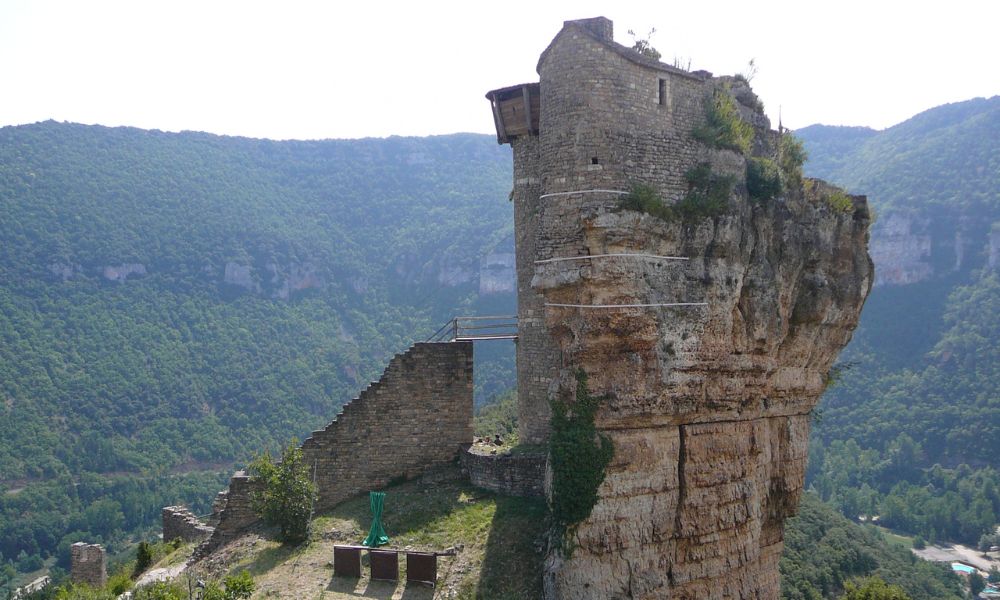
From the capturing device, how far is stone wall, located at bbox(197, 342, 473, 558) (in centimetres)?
2164

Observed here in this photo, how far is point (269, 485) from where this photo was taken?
66.2 feet

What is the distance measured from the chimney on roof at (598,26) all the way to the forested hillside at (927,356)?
60917 mm

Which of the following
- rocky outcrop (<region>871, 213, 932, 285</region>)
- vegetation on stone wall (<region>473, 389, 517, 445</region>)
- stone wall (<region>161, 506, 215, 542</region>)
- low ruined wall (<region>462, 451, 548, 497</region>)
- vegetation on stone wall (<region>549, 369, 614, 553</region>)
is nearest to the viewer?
vegetation on stone wall (<region>549, 369, 614, 553</region>)

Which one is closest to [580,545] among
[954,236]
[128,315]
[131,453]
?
[131,453]

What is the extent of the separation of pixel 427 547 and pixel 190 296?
71682 millimetres

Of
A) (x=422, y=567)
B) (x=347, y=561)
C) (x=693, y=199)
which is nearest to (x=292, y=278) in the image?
(x=347, y=561)

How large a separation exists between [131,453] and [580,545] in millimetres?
56143

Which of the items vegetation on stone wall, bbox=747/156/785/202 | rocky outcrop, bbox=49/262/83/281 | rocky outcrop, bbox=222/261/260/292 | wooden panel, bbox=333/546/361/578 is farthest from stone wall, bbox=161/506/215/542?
rocky outcrop, bbox=222/261/260/292

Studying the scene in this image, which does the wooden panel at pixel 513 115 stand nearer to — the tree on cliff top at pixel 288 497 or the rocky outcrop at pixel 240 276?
the tree on cliff top at pixel 288 497

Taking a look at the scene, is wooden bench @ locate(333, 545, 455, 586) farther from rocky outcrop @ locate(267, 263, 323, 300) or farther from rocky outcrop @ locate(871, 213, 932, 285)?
rocky outcrop @ locate(871, 213, 932, 285)

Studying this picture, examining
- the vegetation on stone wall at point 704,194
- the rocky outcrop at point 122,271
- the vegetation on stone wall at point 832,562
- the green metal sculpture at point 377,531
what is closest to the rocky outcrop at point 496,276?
the rocky outcrop at point 122,271

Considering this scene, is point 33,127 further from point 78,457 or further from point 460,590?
point 460,590

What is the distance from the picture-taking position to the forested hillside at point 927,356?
75312mm

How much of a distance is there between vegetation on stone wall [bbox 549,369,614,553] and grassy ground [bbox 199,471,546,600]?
213 cm
